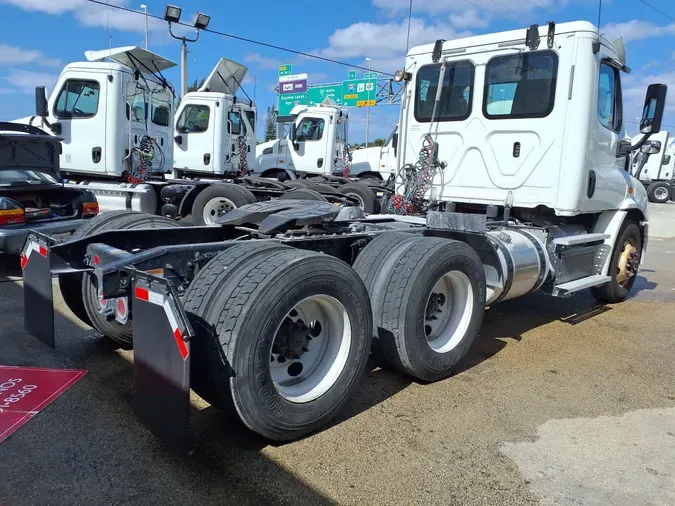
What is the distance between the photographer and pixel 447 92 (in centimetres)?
612

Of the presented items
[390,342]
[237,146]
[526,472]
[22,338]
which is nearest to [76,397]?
[22,338]

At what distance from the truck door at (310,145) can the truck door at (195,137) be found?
3.35m

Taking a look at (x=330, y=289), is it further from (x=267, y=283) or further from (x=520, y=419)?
(x=520, y=419)

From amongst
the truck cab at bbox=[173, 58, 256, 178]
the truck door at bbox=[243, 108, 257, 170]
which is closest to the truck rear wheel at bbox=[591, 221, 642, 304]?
the truck cab at bbox=[173, 58, 256, 178]

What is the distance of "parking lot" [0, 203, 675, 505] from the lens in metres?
2.65

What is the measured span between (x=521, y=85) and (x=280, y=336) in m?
3.95

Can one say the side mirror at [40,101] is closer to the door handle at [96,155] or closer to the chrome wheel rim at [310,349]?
the door handle at [96,155]

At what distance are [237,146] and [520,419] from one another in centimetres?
1154

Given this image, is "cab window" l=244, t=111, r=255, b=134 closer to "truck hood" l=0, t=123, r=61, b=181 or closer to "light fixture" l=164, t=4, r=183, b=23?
"light fixture" l=164, t=4, r=183, b=23

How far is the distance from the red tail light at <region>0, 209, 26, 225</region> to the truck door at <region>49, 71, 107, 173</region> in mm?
3652

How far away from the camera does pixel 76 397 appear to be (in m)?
3.51

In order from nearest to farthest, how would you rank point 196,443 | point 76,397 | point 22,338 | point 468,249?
1. point 196,443
2. point 76,397
3. point 468,249
4. point 22,338

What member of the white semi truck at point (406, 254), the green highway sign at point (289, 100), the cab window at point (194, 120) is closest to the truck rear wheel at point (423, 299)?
the white semi truck at point (406, 254)

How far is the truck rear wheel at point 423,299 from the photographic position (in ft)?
12.2
